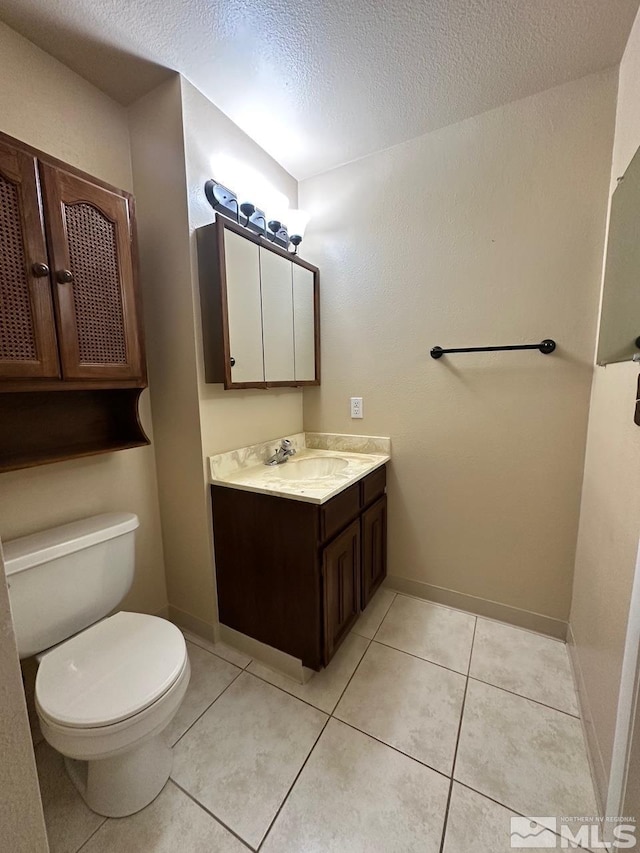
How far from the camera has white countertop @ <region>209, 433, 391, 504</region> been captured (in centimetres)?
131

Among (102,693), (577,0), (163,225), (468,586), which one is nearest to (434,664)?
(468,586)

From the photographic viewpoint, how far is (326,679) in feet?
4.55

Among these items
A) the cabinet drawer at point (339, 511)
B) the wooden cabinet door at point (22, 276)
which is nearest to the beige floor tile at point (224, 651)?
the cabinet drawer at point (339, 511)

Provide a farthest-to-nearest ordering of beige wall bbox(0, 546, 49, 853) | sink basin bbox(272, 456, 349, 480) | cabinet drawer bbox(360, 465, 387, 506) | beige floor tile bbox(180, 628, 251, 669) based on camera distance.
Result: 1. sink basin bbox(272, 456, 349, 480)
2. cabinet drawer bbox(360, 465, 387, 506)
3. beige floor tile bbox(180, 628, 251, 669)
4. beige wall bbox(0, 546, 49, 853)

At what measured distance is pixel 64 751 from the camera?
2.75ft

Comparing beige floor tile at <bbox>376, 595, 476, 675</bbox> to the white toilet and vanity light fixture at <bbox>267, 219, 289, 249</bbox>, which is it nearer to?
the white toilet

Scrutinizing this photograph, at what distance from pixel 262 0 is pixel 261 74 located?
253mm

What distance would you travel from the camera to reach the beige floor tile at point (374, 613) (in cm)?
165

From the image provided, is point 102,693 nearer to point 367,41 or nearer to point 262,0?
point 262,0

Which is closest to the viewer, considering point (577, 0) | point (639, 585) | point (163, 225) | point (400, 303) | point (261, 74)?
point (639, 585)

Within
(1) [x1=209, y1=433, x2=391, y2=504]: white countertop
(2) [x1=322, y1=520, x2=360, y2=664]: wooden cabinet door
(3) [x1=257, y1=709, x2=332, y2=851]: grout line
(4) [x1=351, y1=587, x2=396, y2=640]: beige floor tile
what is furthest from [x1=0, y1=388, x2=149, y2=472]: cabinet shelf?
(4) [x1=351, y1=587, x2=396, y2=640]: beige floor tile

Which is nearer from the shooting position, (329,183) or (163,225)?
(163,225)

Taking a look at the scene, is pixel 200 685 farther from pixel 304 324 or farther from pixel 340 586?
pixel 304 324

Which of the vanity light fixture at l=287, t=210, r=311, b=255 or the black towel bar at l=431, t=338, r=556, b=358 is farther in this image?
the vanity light fixture at l=287, t=210, r=311, b=255
